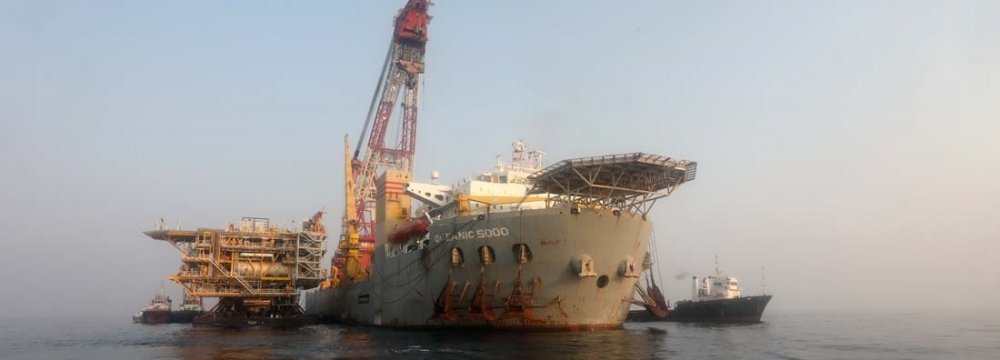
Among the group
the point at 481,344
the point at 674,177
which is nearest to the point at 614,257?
the point at 674,177

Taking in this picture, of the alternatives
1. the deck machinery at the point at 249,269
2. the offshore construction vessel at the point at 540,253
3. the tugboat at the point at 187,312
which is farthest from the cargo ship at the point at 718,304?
the tugboat at the point at 187,312

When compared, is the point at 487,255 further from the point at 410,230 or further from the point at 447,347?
the point at 410,230

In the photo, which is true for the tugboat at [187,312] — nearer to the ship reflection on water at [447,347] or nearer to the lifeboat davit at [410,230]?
the lifeboat davit at [410,230]

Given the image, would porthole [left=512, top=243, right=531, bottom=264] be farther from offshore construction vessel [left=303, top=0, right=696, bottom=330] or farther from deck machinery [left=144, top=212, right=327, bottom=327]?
deck machinery [left=144, top=212, right=327, bottom=327]

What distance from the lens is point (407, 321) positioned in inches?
1567

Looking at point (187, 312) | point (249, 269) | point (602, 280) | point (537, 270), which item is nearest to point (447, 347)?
point (537, 270)

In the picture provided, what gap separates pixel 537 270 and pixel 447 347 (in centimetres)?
749

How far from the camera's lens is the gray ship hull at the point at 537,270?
32375 mm

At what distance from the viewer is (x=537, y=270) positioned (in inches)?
1280

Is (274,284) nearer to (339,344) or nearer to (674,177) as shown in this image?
(339,344)

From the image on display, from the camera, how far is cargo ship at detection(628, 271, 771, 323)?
5844 centimetres

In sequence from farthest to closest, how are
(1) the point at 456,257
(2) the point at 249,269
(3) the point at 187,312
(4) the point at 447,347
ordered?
(3) the point at 187,312, (2) the point at 249,269, (1) the point at 456,257, (4) the point at 447,347

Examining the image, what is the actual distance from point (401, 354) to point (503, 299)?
906cm

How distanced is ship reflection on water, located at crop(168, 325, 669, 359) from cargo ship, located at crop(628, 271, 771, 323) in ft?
92.1
